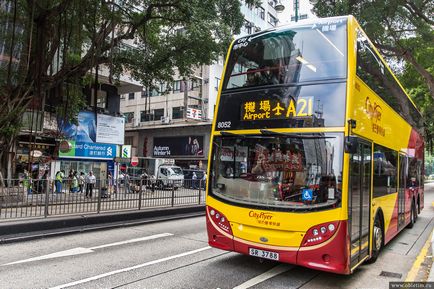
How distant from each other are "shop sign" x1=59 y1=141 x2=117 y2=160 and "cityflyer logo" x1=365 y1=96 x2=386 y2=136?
62.8 feet

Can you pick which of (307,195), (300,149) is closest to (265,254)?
(307,195)

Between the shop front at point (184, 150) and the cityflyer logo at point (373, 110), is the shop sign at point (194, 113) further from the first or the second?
the cityflyer logo at point (373, 110)

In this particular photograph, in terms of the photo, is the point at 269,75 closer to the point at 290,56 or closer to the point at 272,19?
the point at 290,56

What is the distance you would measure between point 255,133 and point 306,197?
4.36 ft

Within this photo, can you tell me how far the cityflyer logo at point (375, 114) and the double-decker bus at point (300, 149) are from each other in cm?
2

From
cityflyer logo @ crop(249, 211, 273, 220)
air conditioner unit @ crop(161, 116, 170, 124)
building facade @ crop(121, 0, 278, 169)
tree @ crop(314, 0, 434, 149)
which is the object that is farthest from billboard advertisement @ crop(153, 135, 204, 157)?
cityflyer logo @ crop(249, 211, 273, 220)

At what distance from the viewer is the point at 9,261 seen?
645 cm

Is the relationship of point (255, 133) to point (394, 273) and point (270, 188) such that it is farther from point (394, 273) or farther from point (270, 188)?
point (394, 273)

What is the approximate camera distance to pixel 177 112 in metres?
41.8

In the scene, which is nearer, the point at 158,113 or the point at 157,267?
the point at 157,267

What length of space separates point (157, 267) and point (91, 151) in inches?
731

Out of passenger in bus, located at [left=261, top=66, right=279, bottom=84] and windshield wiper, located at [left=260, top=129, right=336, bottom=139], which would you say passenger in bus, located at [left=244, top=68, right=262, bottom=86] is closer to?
passenger in bus, located at [left=261, top=66, right=279, bottom=84]

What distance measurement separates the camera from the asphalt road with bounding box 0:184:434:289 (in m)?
5.38

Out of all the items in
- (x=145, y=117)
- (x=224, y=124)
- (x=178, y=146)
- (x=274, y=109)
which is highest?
(x=145, y=117)
